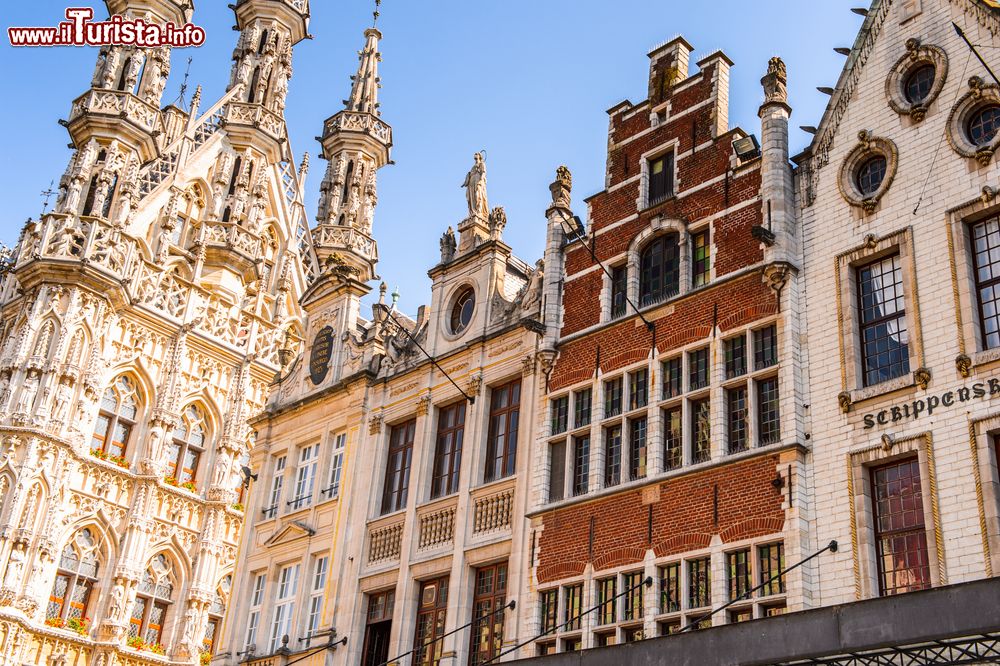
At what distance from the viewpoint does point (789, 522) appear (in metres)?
16.8

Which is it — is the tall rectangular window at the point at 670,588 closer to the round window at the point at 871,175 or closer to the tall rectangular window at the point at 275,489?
the round window at the point at 871,175

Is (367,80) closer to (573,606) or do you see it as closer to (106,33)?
(106,33)

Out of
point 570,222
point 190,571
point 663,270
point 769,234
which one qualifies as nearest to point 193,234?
point 190,571

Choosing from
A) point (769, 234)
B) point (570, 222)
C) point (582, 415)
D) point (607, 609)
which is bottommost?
point (607, 609)

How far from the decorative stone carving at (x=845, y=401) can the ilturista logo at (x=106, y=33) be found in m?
20.7

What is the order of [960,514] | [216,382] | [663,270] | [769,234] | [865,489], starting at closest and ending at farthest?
[960,514], [865,489], [769,234], [663,270], [216,382]

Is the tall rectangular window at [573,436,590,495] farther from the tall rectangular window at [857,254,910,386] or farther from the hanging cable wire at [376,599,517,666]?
the tall rectangular window at [857,254,910,386]

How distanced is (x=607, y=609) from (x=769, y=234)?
6570 mm

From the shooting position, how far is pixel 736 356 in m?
19.0

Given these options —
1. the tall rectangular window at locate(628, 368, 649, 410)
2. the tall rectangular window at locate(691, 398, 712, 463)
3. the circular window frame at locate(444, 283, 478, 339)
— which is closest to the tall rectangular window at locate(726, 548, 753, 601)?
the tall rectangular window at locate(691, 398, 712, 463)

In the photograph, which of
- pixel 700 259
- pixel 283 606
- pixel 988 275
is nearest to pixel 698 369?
pixel 700 259

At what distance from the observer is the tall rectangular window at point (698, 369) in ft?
63.4

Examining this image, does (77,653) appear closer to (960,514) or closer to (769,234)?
A: (769,234)

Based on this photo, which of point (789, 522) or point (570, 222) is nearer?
point (789, 522)
